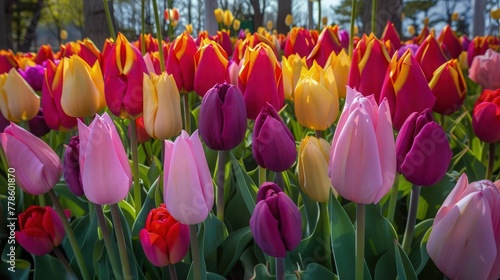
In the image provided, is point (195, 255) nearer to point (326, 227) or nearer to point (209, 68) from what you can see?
point (326, 227)

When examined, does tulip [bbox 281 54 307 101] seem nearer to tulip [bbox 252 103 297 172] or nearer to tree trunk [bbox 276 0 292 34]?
tulip [bbox 252 103 297 172]

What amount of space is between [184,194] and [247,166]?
25.7 inches

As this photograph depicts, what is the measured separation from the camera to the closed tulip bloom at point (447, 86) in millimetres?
898

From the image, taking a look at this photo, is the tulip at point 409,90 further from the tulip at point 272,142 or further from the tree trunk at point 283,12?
the tree trunk at point 283,12

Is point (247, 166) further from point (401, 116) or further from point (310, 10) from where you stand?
point (310, 10)

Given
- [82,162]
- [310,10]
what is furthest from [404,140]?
[310,10]

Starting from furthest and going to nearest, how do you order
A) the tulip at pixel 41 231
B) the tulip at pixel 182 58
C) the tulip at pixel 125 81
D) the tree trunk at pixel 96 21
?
the tree trunk at pixel 96 21 → the tulip at pixel 182 58 → the tulip at pixel 125 81 → the tulip at pixel 41 231

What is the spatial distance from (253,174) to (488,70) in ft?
2.82

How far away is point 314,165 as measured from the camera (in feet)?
2.25

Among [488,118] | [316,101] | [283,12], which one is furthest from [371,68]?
[283,12]

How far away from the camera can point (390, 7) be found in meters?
3.81

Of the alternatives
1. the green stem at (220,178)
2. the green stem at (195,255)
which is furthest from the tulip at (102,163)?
the green stem at (220,178)

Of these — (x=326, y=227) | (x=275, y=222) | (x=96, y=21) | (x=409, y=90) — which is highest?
(x=96, y=21)

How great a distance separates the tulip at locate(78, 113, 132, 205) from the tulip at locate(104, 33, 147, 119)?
0.23 meters
